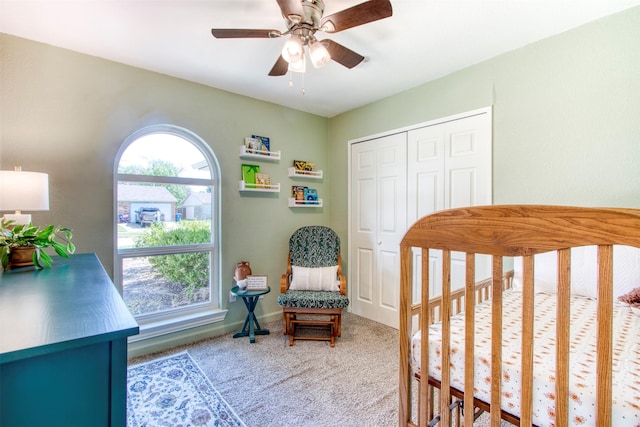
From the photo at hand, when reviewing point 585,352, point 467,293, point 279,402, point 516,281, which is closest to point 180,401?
point 279,402

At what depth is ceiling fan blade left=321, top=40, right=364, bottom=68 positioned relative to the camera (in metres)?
1.76

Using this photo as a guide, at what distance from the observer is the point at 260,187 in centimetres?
311

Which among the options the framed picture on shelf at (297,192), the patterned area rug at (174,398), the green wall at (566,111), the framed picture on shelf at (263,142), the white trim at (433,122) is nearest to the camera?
the patterned area rug at (174,398)

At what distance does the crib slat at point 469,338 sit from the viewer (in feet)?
3.11

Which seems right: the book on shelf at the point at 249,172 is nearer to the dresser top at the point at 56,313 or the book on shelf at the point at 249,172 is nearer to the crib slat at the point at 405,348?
the dresser top at the point at 56,313

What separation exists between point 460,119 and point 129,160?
9.44ft

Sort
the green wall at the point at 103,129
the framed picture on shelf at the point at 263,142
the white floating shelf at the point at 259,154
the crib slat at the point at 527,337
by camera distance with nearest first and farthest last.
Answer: the crib slat at the point at 527,337 → the green wall at the point at 103,129 → the white floating shelf at the point at 259,154 → the framed picture on shelf at the point at 263,142

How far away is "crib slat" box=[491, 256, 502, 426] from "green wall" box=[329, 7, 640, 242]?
163 cm

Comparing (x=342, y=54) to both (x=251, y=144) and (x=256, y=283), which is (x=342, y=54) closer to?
(x=251, y=144)

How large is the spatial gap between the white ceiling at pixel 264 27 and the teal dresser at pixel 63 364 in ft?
5.85

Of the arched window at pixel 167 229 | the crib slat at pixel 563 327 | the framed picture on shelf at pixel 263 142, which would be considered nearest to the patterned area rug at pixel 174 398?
the arched window at pixel 167 229

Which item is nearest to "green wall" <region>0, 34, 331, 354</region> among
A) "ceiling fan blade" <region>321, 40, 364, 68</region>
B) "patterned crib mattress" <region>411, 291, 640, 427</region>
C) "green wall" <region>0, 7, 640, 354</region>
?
"green wall" <region>0, 7, 640, 354</region>

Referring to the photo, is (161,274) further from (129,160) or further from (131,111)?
(131,111)

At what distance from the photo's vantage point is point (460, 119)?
8.39 feet
